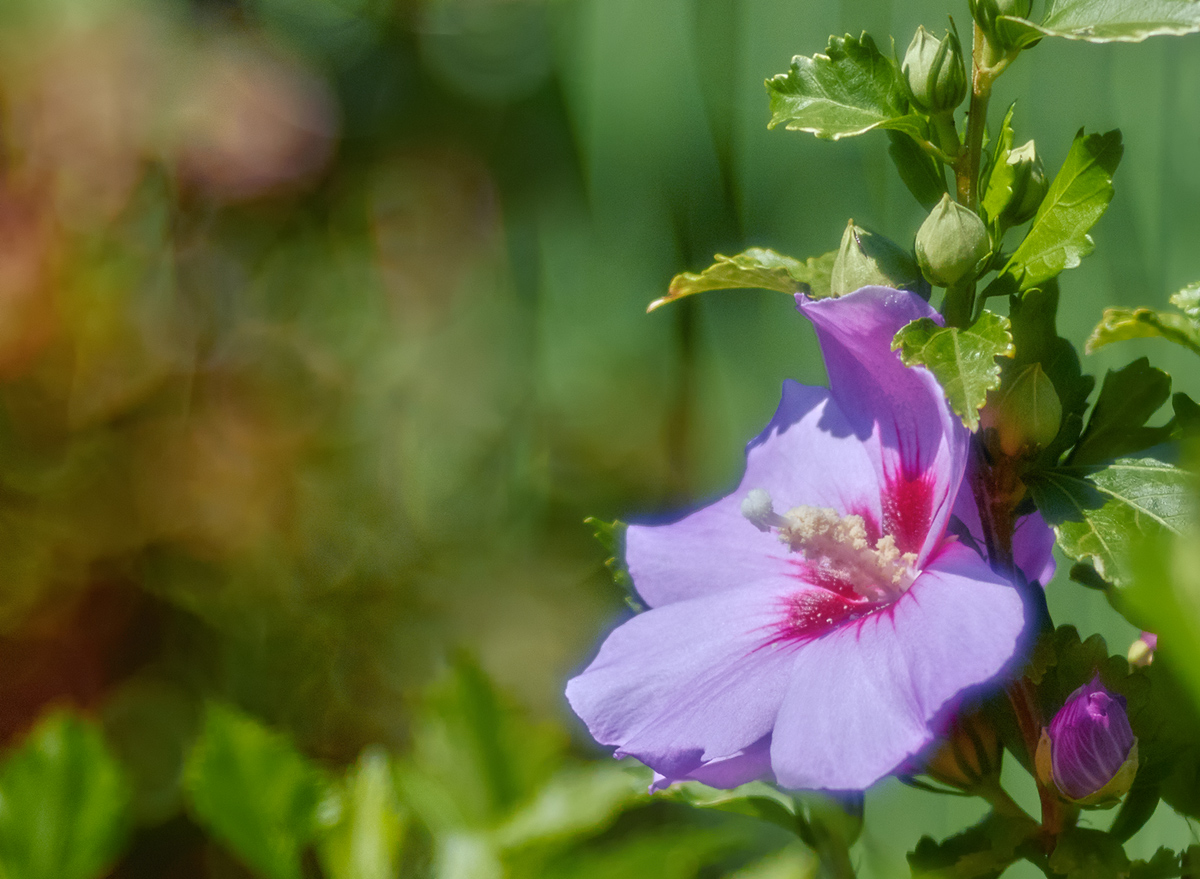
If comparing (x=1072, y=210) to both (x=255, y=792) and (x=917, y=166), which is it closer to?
(x=917, y=166)

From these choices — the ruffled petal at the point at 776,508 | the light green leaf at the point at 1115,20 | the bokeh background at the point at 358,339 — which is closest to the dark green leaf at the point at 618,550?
the ruffled petal at the point at 776,508

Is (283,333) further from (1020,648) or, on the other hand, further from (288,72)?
(1020,648)

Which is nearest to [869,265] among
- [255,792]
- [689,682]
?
[689,682]

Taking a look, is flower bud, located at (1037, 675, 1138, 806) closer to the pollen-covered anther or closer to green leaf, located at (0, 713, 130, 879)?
the pollen-covered anther

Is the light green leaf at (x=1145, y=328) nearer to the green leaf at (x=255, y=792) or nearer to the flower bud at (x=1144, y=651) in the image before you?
the flower bud at (x=1144, y=651)

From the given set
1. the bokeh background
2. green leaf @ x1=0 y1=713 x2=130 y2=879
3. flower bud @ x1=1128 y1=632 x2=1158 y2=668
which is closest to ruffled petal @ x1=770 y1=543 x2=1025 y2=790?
flower bud @ x1=1128 y1=632 x2=1158 y2=668

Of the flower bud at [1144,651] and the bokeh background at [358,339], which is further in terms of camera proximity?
the bokeh background at [358,339]
